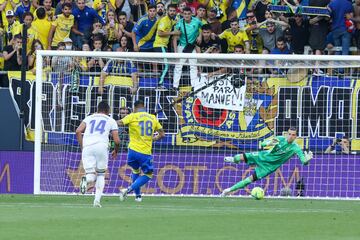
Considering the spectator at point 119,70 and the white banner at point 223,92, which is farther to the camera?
the spectator at point 119,70

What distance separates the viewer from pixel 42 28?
27531 millimetres

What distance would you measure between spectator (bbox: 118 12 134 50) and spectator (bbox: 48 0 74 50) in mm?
1185

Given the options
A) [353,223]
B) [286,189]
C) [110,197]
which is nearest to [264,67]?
[286,189]

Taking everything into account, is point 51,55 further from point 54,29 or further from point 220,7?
point 220,7

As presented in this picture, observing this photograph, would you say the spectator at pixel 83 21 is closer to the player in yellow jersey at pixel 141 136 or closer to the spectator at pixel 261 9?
the spectator at pixel 261 9

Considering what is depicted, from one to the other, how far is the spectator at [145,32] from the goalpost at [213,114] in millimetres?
1718

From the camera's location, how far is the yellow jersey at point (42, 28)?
27.5m

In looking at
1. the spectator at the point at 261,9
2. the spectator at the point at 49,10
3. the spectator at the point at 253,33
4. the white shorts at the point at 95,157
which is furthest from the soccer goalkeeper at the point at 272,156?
the spectator at the point at 49,10

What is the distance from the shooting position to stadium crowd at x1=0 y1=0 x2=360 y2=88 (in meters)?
26.6

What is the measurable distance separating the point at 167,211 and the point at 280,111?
7477 millimetres

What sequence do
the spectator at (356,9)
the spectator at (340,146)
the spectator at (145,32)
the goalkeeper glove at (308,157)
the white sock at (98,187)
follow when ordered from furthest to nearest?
the spectator at (145,32) → the spectator at (356,9) → the spectator at (340,146) → the goalkeeper glove at (308,157) → the white sock at (98,187)

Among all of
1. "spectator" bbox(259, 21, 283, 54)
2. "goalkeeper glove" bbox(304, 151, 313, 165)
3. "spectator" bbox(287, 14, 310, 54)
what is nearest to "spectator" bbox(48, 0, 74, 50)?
"spectator" bbox(259, 21, 283, 54)

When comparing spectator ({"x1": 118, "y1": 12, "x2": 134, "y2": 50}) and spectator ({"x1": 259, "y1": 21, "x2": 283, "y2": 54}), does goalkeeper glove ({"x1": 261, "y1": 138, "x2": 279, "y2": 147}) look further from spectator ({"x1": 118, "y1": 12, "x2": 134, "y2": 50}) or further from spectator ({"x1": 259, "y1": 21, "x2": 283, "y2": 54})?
spectator ({"x1": 118, "y1": 12, "x2": 134, "y2": 50})

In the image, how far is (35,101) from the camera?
25469mm
